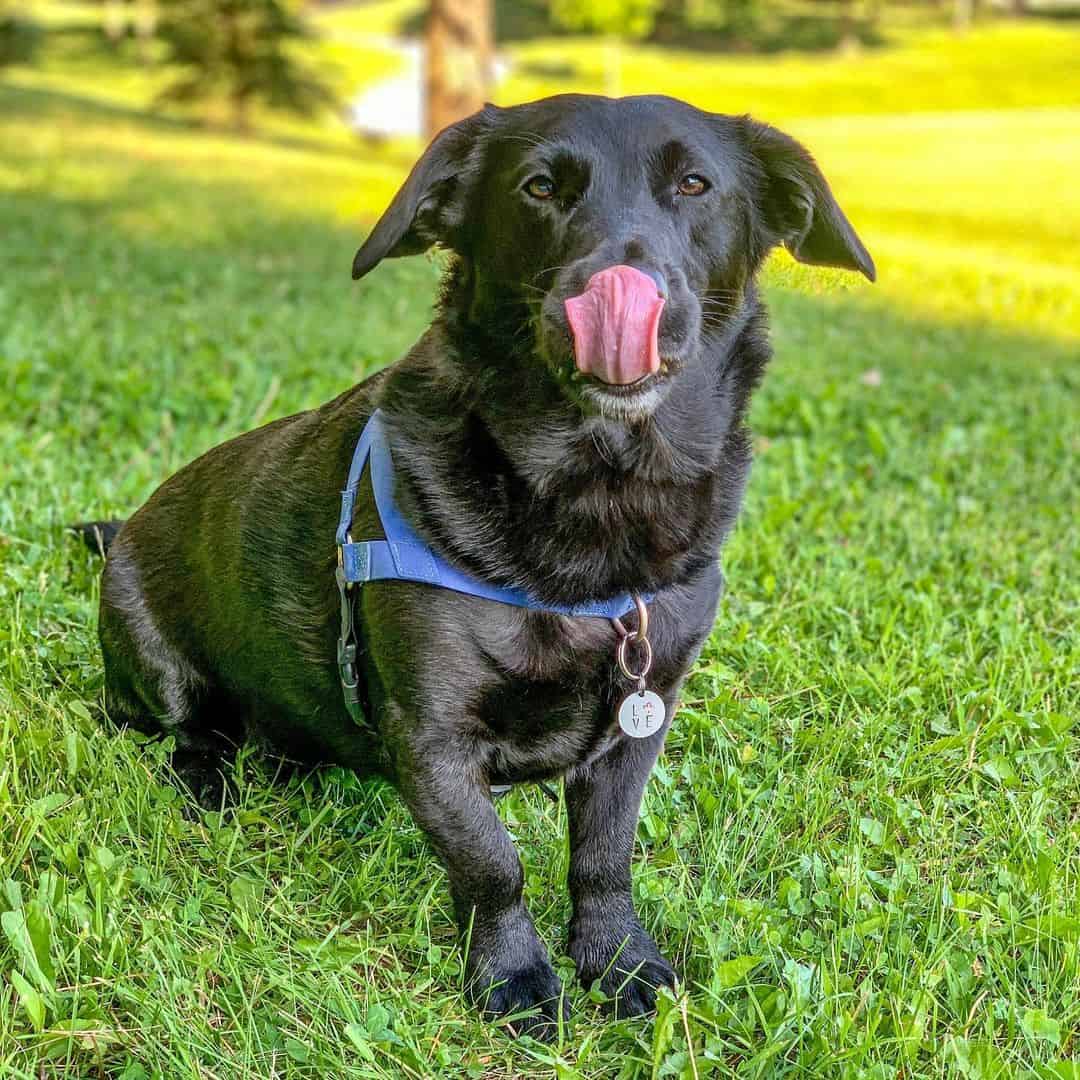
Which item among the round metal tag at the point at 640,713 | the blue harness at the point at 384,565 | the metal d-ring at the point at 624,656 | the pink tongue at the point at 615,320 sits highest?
the pink tongue at the point at 615,320

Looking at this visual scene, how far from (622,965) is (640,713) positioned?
20.3 inches

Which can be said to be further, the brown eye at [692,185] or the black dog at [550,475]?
the brown eye at [692,185]

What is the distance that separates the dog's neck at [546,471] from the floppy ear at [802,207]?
33 centimetres

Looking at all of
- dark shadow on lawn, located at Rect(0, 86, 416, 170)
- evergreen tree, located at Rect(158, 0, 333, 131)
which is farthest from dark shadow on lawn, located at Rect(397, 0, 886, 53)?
evergreen tree, located at Rect(158, 0, 333, 131)

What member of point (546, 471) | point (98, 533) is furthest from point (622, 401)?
point (98, 533)

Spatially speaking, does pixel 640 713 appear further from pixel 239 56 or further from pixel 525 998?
pixel 239 56

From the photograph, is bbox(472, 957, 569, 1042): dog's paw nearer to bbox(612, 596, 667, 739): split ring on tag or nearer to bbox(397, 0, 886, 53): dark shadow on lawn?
bbox(612, 596, 667, 739): split ring on tag

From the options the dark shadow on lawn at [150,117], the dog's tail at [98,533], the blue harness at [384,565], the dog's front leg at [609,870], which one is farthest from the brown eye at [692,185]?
the dark shadow on lawn at [150,117]

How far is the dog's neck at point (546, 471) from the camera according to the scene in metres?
2.53

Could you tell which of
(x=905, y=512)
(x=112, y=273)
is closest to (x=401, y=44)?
(x=112, y=273)

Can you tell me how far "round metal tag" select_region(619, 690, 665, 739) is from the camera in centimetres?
253

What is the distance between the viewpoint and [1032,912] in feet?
8.55

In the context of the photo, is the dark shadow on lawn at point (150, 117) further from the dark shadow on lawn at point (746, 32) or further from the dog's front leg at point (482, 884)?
the dark shadow on lawn at point (746, 32)

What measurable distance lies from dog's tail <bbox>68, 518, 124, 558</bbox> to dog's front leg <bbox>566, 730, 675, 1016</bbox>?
1697mm
